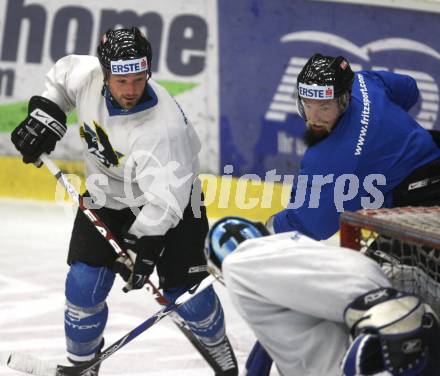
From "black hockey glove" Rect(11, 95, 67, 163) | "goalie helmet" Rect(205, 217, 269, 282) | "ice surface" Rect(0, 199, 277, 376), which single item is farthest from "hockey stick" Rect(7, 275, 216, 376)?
"goalie helmet" Rect(205, 217, 269, 282)

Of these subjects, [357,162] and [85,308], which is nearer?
[357,162]

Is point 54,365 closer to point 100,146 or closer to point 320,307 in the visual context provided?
point 100,146

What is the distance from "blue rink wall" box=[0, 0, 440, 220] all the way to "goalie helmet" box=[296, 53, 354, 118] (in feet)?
7.38

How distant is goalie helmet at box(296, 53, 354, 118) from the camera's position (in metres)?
2.79

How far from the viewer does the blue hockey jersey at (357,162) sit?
9.09 ft

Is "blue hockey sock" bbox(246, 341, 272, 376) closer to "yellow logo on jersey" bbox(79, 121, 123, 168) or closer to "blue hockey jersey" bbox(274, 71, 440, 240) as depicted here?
"blue hockey jersey" bbox(274, 71, 440, 240)

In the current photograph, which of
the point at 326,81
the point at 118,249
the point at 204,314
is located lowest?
the point at 204,314

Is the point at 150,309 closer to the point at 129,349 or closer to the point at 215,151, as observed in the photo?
the point at 129,349

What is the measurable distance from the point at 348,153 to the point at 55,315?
156cm

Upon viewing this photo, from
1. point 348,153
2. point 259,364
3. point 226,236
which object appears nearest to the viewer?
point 226,236

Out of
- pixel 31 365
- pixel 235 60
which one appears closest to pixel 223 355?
pixel 31 365

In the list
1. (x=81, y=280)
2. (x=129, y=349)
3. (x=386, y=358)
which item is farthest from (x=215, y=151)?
(x=386, y=358)

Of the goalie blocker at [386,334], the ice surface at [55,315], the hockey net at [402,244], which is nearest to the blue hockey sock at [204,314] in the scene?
the ice surface at [55,315]

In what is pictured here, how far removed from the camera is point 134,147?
3.04m
